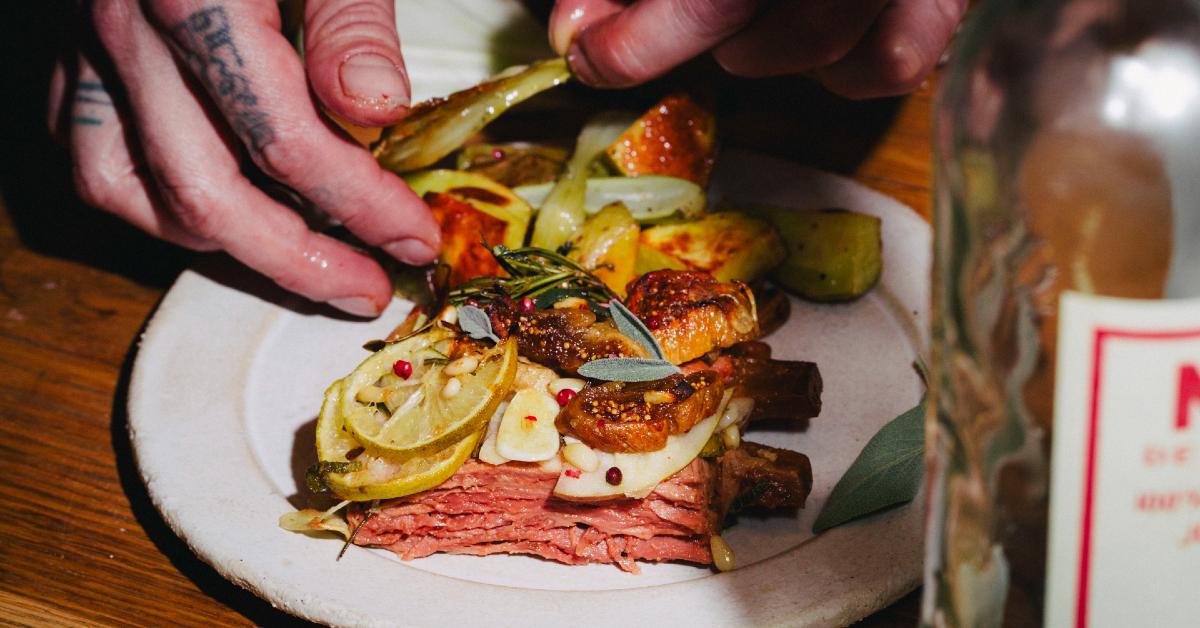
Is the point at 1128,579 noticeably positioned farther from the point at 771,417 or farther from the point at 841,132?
the point at 841,132

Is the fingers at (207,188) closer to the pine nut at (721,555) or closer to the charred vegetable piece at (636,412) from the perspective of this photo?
the charred vegetable piece at (636,412)

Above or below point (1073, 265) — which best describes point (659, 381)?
below

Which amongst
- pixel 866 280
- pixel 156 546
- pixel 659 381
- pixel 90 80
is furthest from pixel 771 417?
pixel 90 80

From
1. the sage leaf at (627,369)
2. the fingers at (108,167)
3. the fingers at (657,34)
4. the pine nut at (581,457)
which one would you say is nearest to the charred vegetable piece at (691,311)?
the sage leaf at (627,369)

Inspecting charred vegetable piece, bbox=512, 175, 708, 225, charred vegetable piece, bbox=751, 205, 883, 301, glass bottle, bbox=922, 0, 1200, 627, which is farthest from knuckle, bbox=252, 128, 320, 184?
glass bottle, bbox=922, 0, 1200, 627

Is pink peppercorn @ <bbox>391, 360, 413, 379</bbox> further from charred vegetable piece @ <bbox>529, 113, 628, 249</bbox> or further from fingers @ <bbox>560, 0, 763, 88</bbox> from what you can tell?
fingers @ <bbox>560, 0, 763, 88</bbox>

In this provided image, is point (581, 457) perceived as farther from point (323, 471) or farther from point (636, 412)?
point (323, 471)
